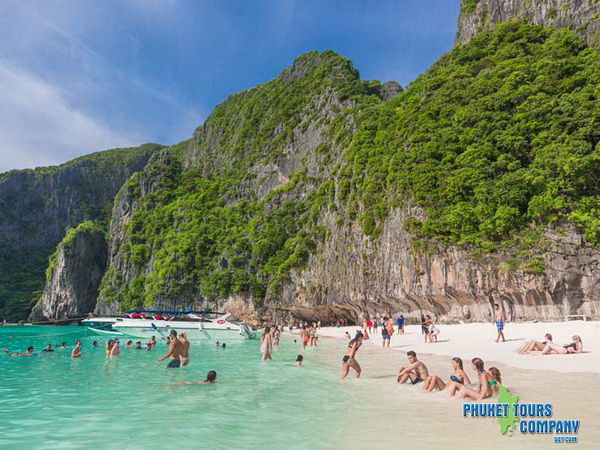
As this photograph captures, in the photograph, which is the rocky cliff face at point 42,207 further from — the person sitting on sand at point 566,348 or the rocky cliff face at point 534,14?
the person sitting on sand at point 566,348

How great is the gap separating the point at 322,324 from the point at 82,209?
9684 centimetres

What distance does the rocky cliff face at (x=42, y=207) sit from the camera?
10656 cm

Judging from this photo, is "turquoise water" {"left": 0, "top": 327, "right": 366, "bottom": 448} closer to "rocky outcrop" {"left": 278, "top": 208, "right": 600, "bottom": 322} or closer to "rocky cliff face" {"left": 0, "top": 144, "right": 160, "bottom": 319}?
"rocky outcrop" {"left": 278, "top": 208, "right": 600, "bottom": 322}

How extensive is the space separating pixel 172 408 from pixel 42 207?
132727mm

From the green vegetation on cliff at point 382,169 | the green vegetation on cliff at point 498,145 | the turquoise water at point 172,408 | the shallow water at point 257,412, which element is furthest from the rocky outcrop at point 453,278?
the turquoise water at point 172,408

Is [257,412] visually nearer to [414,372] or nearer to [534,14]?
[414,372]

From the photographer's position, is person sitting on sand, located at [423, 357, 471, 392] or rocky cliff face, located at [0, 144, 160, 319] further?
rocky cliff face, located at [0, 144, 160, 319]

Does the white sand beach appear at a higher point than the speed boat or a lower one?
higher

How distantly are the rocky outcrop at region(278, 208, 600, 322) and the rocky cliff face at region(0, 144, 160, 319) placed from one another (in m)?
93.0

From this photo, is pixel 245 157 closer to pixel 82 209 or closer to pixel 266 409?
pixel 82 209

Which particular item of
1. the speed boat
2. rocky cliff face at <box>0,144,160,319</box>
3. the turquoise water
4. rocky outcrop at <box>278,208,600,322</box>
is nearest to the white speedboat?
the speed boat

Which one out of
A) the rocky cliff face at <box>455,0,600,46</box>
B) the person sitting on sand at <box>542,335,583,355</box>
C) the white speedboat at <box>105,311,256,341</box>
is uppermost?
the rocky cliff face at <box>455,0,600,46</box>

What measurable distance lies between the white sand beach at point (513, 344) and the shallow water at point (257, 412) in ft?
4.91

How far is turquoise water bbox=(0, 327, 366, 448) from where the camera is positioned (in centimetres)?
674
